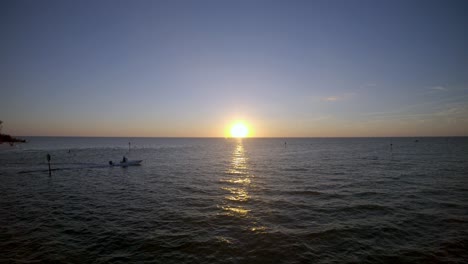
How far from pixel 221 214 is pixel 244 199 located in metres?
5.34

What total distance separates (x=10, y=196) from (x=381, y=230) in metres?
36.8

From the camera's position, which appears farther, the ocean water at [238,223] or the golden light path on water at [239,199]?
the golden light path on water at [239,199]

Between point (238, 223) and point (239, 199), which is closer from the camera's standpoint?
point (238, 223)

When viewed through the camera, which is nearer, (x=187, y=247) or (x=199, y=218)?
(x=187, y=247)

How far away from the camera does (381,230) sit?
16156 mm

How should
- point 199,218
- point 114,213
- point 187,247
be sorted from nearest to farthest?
point 187,247 < point 199,218 < point 114,213

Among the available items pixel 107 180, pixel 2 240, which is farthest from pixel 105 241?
pixel 107 180

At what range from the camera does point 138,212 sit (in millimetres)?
20781

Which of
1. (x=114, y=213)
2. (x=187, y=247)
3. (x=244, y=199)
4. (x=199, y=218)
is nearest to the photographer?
(x=187, y=247)

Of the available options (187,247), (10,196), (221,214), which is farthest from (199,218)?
(10,196)

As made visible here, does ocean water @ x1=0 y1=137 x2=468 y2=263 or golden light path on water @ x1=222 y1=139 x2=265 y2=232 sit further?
golden light path on water @ x1=222 y1=139 x2=265 y2=232

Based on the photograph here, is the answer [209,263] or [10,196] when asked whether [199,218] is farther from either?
[10,196]

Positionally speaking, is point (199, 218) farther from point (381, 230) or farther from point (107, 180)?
point (107, 180)

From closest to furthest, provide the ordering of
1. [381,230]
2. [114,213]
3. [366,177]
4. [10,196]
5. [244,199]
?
1. [381,230]
2. [114,213]
3. [244,199]
4. [10,196]
5. [366,177]
